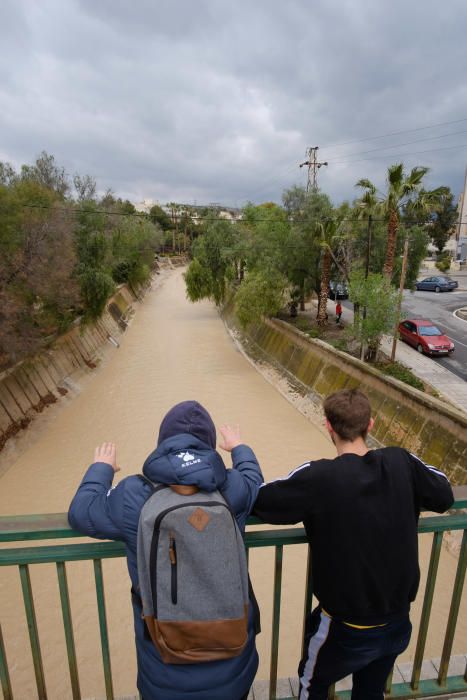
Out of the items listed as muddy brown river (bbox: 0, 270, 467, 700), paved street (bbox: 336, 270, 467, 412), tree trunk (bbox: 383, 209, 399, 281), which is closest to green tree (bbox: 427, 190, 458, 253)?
paved street (bbox: 336, 270, 467, 412)

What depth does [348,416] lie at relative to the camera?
209 centimetres

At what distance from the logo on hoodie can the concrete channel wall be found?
1400cm

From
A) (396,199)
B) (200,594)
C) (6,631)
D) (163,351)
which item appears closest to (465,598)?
(6,631)

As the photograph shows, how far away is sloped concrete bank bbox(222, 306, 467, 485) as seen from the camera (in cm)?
1120

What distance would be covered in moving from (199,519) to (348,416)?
0.85 m

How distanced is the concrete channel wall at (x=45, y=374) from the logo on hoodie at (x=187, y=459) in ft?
45.9

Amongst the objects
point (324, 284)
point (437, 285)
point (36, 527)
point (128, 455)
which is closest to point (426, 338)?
point (324, 284)

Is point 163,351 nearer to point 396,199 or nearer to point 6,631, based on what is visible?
point 396,199

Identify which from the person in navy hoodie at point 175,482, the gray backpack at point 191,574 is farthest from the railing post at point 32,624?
the gray backpack at point 191,574

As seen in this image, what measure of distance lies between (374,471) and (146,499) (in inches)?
37.9

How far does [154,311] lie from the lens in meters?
38.9

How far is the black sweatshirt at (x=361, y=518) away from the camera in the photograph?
6.14 ft

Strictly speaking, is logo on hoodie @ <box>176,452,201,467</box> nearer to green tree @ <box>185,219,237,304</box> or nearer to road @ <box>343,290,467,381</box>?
road @ <box>343,290,467,381</box>

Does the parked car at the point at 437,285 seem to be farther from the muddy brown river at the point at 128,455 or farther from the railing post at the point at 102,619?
Answer: the railing post at the point at 102,619
